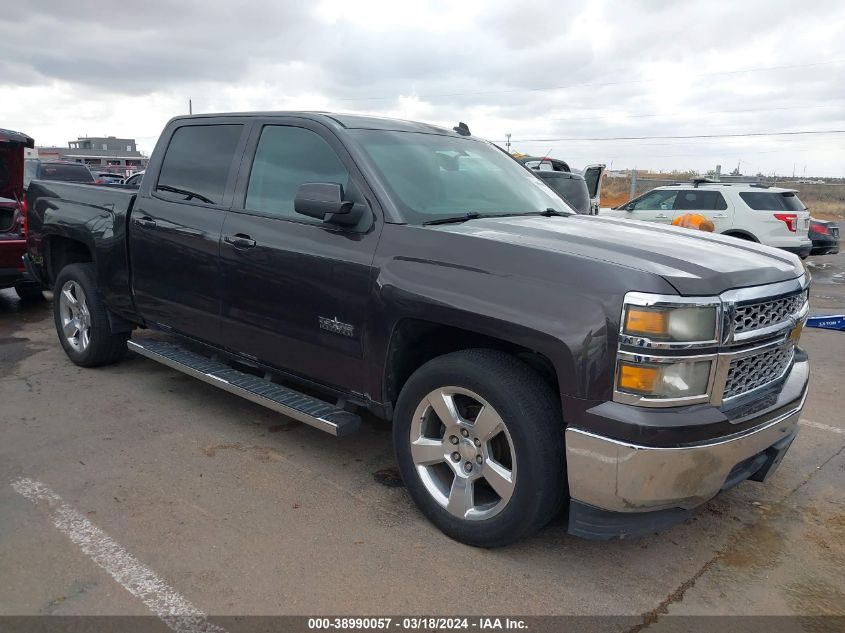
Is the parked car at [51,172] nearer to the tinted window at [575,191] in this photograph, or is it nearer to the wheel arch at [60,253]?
the wheel arch at [60,253]

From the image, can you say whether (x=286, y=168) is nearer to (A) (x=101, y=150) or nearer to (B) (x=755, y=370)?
(B) (x=755, y=370)

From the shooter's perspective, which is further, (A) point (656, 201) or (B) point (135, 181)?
(A) point (656, 201)

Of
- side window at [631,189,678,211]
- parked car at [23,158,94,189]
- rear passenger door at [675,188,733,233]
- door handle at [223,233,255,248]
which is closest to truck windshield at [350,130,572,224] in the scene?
door handle at [223,233,255,248]

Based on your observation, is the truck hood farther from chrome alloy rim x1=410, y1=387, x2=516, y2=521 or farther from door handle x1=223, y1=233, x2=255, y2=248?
door handle x1=223, y1=233, x2=255, y2=248

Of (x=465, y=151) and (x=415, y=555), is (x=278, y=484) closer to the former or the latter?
(x=415, y=555)

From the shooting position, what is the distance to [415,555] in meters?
3.06

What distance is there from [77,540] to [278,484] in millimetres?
992

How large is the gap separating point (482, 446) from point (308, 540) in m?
0.92

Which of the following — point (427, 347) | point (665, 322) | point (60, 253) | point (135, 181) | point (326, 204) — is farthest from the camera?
point (135, 181)

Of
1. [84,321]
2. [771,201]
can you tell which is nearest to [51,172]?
[84,321]

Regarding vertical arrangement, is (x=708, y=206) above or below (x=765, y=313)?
above

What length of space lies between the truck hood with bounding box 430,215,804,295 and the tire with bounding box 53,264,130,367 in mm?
3321

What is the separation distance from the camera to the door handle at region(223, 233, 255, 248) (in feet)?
12.8

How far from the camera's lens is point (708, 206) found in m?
13.6
